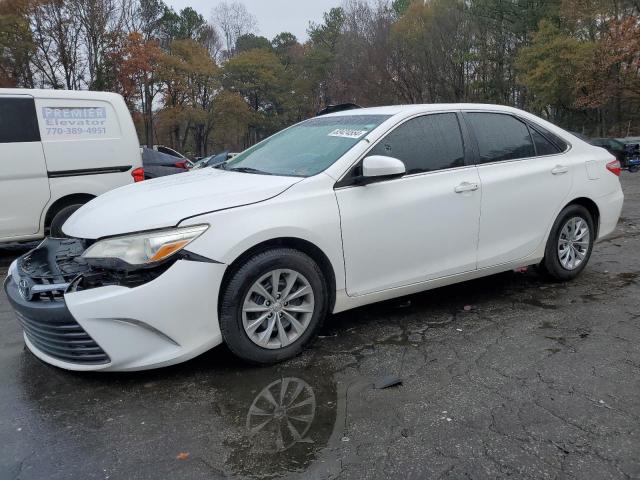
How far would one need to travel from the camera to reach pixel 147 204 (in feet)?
10.6

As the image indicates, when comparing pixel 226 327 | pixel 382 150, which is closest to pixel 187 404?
pixel 226 327

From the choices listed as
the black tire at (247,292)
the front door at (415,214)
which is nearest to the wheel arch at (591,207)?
the front door at (415,214)

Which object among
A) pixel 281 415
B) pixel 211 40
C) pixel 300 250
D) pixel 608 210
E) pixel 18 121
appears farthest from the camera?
pixel 211 40

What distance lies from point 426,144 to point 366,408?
205cm

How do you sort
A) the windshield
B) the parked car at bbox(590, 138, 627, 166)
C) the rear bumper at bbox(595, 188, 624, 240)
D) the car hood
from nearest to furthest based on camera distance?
the car hood < the windshield < the rear bumper at bbox(595, 188, 624, 240) < the parked car at bbox(590, 138, 627, 166)

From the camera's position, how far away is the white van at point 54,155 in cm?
624

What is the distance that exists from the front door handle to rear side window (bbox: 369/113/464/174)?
17 centimetres

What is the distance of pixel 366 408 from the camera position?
2816mm

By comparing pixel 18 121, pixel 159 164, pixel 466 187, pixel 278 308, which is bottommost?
pixel 278 308

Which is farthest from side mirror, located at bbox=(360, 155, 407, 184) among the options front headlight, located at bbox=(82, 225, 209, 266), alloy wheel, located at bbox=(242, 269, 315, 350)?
front headlight, located at bbox=(82, 225, 209, 266)

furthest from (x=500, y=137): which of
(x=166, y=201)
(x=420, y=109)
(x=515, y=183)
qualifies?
(x=166, y=201)

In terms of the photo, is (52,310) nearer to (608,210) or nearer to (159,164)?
(608,210)

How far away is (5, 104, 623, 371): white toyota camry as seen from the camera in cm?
295

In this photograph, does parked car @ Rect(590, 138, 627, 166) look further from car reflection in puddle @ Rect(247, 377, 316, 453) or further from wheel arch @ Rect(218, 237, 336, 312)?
car reflection in puddle @ Rect(247, 377, 316, 453)
